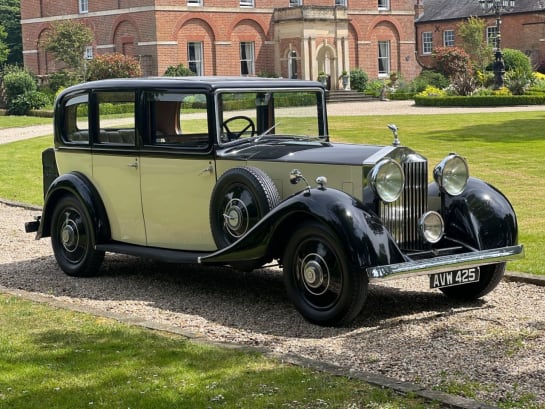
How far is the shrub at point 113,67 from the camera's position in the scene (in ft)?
137

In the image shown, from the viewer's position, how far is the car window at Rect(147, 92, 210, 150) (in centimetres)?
862

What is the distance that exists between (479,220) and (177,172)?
8.49 ft

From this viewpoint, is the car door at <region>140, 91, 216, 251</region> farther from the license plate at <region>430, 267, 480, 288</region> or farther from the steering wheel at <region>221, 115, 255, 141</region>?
the license plate at <region>430, 267, 480, 288</region>

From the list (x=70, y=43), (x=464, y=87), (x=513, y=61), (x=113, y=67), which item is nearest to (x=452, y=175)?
(x=464, y=87)

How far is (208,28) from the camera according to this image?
1875 inches

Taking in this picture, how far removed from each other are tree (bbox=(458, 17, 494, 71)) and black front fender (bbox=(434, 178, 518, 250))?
47.3 m

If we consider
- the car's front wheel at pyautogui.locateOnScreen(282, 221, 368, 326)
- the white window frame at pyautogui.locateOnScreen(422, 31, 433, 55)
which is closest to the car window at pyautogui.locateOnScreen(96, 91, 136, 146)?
the car's front wheel at pyautogui.locateOnScreen(282, 221, 368, 326)

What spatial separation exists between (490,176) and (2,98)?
33.8m

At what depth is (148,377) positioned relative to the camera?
5.83 meters

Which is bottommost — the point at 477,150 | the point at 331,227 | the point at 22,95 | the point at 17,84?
the point at 477,150

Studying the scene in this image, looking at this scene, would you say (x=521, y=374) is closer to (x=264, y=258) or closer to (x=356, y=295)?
(x=356, y=295)

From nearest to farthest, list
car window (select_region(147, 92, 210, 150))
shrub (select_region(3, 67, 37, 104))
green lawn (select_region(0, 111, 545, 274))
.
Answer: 1. car window (select_region(147, 92, 210, 150))
2. green lawn (select_region(0, 111, 545, 274))
3. shrub (select_region(3, 67, 37, 104))

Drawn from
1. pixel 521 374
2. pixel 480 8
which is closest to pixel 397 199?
pixel 521 374

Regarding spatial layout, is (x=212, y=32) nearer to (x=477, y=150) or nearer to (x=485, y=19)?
(x=485, y=19)
